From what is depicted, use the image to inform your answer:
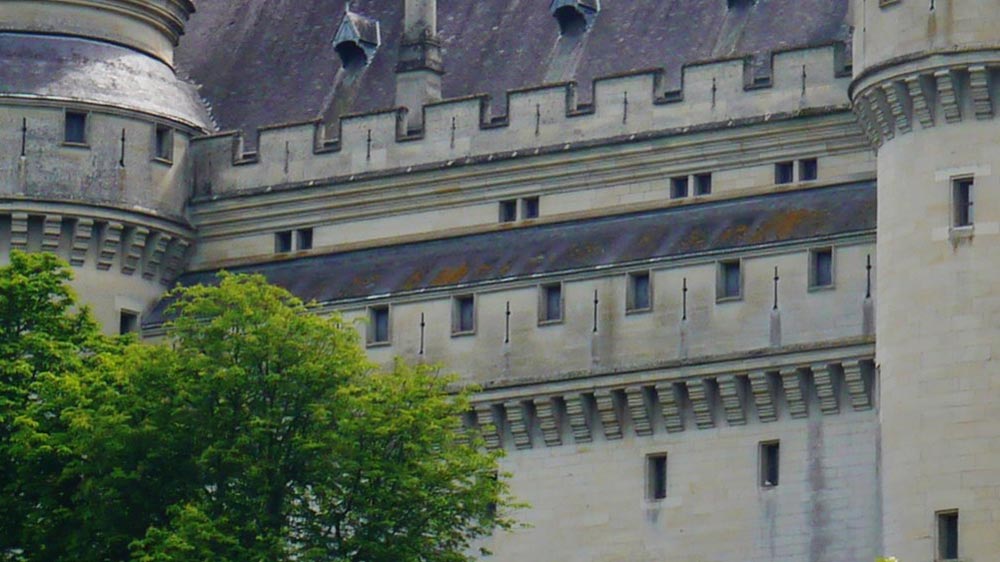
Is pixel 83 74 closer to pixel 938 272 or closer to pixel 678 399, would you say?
pixel 678 399

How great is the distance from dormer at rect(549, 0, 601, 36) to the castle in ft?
0.19

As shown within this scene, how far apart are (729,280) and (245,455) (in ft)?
32.6

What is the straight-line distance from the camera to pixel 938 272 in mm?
76312

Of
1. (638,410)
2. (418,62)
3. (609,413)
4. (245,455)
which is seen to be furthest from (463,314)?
(245,455)

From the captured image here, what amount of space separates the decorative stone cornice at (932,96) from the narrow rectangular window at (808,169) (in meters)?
4.90

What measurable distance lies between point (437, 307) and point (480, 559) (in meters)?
4.52

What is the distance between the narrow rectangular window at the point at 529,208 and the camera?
86.6 m

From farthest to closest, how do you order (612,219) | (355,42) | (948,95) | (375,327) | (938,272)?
1. (355,42)
2. (375,327)
3. (612,219)
4. (948,95)
5. (938,272)

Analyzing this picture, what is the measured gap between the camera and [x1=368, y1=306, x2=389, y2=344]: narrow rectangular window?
85.1 metres

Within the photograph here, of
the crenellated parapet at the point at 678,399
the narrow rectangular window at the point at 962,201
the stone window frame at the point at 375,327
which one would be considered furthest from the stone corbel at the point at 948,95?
the stone window frame at the point at 375,327

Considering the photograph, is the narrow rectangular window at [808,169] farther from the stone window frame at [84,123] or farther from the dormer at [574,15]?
the stone window frame at [84,123]

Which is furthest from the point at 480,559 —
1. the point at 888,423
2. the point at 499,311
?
the point at 888,423

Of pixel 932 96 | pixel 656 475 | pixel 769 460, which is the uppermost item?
pixel 932 96

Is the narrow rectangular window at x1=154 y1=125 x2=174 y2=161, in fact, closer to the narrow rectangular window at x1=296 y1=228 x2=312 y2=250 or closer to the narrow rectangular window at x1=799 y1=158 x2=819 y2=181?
the narrow rectangular window at x1=296 y1=228 x2=312 y2=250
